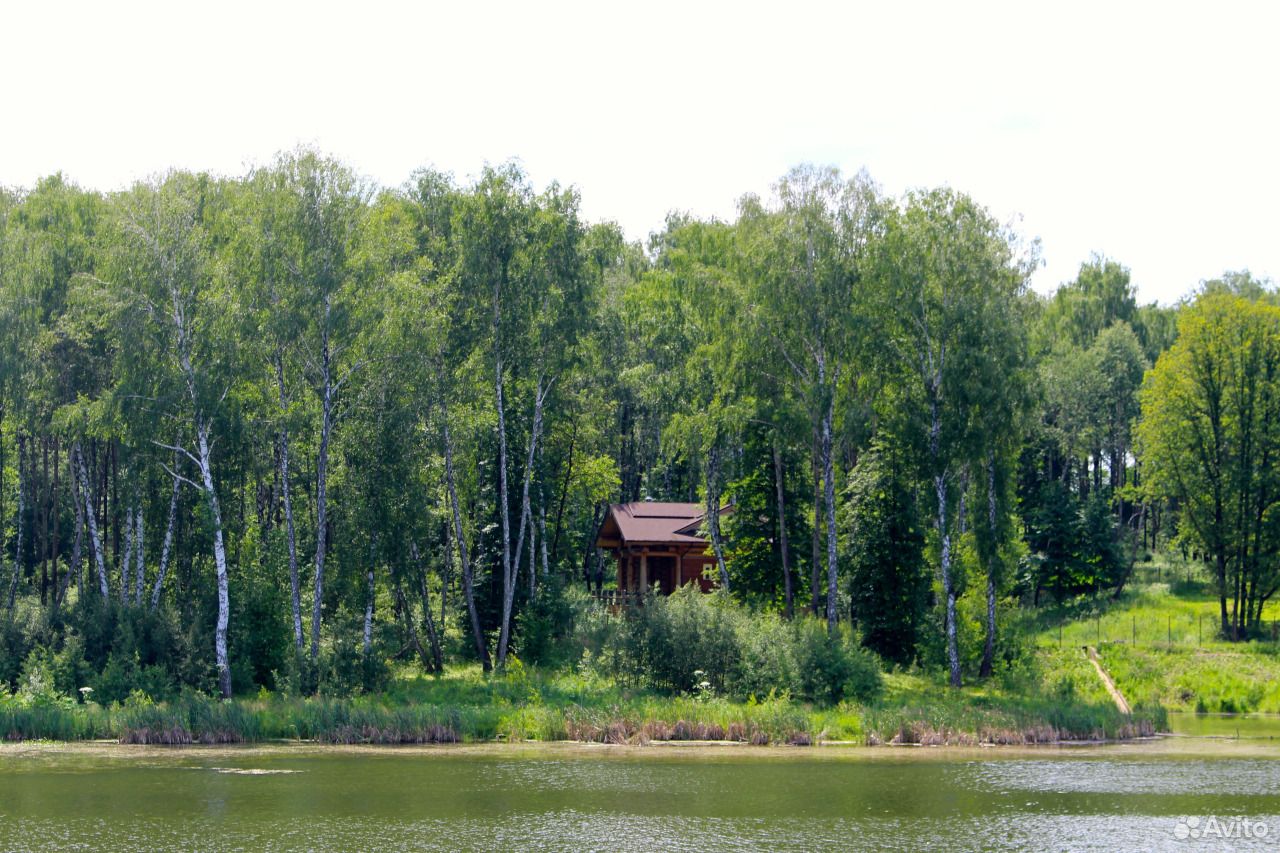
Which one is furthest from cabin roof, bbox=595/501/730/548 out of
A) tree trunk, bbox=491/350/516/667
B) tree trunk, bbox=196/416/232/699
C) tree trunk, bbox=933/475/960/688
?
tree trunk, bbox=196/416/232/699

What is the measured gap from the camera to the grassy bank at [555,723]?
32906 mm

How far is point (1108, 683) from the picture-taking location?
42562mm

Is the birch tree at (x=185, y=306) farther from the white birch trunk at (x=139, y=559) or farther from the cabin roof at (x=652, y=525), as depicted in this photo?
the cabin roof at (x=652, y=525)

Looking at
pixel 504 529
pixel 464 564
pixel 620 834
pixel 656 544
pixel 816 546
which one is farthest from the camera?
pixel 656 544

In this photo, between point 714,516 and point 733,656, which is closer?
point 733,656

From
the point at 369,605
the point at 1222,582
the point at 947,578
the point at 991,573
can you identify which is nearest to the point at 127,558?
the point at 369,605

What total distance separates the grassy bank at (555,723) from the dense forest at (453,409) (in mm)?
2967

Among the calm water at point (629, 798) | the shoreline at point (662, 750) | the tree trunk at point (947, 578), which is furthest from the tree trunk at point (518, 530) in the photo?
the tree trunk at point (947, 578)

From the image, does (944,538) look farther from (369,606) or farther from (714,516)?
(369,606)

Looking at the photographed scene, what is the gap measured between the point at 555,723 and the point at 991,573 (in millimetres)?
15834

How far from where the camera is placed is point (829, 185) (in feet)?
137

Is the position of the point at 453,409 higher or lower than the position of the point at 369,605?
higher

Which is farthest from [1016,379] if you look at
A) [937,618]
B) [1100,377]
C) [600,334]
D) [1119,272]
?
[1119,272]

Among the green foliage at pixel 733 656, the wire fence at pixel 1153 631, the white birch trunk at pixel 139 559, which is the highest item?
the white birch trunk at pixel 139 559
